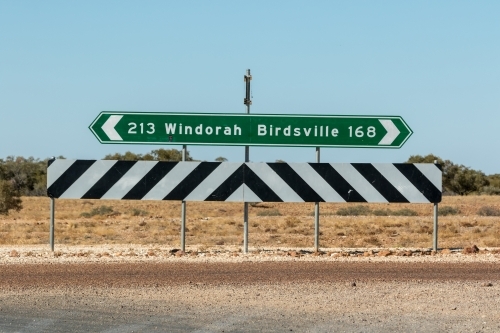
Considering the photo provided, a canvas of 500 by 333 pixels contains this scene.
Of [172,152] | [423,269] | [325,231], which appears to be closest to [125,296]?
[423,269]

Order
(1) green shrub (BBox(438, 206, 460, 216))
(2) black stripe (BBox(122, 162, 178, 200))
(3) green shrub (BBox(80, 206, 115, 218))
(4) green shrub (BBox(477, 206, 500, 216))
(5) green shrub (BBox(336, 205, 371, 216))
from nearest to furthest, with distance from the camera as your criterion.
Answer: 1. (2) black stripe (BBox(122, 162, 178, 200))
2. (3) green shrub (BBox(80, 206, 115, 218))
3. (5) green shrub (BBox(336, 205, 371, 216))
4. (4) green shrub (BBox(477, 206, 500, 216))
5. (1) green shrub (BBox(438, 206, 460, 216))

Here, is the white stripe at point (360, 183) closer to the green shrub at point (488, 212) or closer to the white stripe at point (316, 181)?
the white stripe at point (316, 181)

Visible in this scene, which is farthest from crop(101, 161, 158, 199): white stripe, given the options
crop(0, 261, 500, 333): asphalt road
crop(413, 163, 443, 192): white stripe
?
crop(413, 163, 443, 192): white stripe

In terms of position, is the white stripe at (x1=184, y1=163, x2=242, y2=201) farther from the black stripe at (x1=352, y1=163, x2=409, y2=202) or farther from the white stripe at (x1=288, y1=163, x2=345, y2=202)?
the black stripe at (x1=352, y1=163, x2=409, y2=202)

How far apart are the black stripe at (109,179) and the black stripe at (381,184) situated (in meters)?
4.72

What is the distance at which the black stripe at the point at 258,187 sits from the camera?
17.6m

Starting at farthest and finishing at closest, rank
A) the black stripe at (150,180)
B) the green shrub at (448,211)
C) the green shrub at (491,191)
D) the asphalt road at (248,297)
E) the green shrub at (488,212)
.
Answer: the green shrub at (491,191), the green shrub at (448,211), the green shrub at (488,212), the black stripe at (150,180), the asphalt road at (248,297)

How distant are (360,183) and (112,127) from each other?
523 centimetres

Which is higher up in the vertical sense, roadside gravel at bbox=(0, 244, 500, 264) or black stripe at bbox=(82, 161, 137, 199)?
black stripe at bbox=(82, 161, 137, 199)

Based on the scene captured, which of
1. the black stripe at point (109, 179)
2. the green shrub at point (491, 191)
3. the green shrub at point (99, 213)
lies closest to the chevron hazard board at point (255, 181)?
the black stripe at point (109, 179)

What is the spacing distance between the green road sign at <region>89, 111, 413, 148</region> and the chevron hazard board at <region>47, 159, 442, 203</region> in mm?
486

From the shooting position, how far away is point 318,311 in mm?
10094

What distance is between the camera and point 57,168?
1784 centimetres

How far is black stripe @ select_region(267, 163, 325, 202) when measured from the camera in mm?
17625
